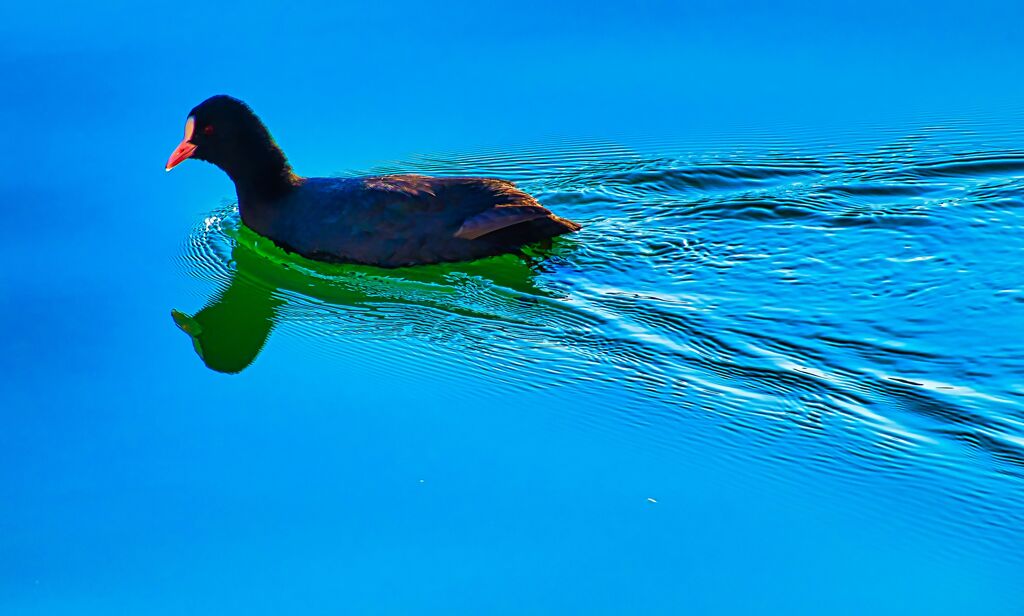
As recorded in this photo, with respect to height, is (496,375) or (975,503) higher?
(496,375)

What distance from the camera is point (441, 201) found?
6.14 metres

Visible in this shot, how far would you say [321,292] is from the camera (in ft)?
19.7

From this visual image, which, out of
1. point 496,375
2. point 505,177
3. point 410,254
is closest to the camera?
point 496,375

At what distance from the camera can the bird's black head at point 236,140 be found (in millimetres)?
6477

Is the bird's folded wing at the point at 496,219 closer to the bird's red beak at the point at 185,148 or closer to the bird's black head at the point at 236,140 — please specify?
the bird's black head at the point at 236,140

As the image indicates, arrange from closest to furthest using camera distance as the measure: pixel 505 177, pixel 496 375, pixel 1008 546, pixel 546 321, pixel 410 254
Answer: pixel 1008 546 → pixel 496 375 → pixel 546 321 → pixel 410 254 → pixel 505 177

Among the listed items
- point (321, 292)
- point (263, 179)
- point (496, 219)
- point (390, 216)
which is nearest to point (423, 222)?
point (390, 216)

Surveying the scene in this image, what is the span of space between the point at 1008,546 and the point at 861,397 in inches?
39.2

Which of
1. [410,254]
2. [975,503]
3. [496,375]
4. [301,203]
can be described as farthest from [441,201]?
[975,503]

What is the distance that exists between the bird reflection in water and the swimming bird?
8 centimetres

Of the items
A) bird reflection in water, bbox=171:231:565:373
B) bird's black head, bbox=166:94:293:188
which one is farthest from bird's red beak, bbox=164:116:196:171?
bird reflection in water, bbox=171:231:565:373

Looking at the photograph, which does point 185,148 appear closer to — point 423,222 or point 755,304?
point 423,222

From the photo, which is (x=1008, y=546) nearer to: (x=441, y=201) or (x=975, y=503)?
(x=975, y=503)

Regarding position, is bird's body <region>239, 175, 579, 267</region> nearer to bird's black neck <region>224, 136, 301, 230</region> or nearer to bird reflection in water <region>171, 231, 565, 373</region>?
bird reflection in water <region>171, 231, 565, 373</region>
